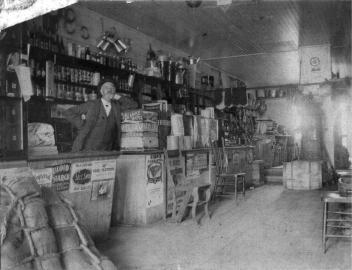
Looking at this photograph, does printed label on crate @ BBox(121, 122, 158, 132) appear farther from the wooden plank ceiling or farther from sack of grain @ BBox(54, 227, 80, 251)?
sack of grain @ BBox(54, 227, 80, 251)

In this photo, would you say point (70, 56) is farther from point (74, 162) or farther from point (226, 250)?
point (226, 250)

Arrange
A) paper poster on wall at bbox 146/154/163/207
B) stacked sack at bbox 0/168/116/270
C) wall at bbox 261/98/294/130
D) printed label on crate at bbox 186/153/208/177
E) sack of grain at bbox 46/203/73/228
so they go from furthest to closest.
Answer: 1. wall at bbox 261/98/294/130
2. printed label on crate at bbox 186/153/208/177
3. paper poster on wall at bbox 146/154/163/207
4. sack of grain at bbox 46/203/73/228
5. stacked sack at bbox 0/168/116/270

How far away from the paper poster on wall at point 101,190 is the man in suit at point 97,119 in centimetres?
106

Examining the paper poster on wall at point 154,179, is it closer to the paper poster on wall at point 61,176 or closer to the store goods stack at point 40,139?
the store goods stack at point 40,139

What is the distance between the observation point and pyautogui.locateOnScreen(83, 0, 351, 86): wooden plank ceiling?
23.4 feet

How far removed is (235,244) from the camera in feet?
12.9

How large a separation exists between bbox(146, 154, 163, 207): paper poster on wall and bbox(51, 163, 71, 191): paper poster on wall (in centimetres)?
137

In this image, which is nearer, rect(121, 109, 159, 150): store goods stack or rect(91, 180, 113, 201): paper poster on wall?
rect(91, 180, 113, 201): paper poster on wall

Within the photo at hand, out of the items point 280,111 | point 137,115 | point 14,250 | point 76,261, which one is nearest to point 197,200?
point 137,115

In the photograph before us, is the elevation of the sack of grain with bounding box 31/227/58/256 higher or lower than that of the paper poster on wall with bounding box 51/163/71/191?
lower

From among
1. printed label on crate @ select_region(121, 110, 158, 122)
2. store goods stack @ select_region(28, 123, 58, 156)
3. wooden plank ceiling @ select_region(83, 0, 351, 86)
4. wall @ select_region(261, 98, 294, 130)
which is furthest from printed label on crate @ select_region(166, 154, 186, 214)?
wall @ select_region(261, 98, 294, 130)

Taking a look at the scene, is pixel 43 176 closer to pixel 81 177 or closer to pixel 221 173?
pixel 81 177

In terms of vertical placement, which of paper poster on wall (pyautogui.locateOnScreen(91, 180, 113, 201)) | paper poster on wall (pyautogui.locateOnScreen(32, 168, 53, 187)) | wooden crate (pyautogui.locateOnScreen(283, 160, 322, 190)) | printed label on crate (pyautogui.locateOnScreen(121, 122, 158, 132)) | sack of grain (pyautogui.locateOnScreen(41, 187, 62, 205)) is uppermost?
printed label on crate (pyautogui.locateOnScreen(121, 122, 158, 132))

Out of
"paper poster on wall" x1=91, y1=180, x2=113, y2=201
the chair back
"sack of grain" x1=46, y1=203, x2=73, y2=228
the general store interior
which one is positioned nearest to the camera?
"sack of grain" x1=46, y1=203, x2=73, y2=228
